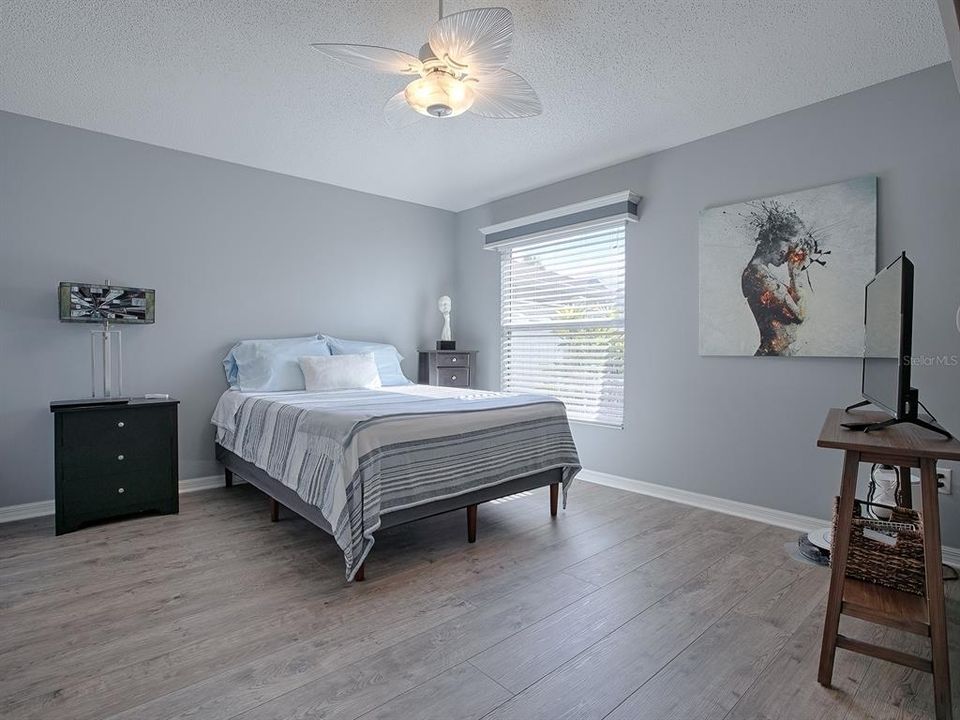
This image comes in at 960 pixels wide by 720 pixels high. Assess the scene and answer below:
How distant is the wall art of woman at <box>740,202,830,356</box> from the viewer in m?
2.93

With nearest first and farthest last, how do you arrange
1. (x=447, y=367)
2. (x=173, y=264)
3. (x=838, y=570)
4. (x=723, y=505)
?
(x=838, y=570) < (x=723, y=505) < (x=173, y=264) < (x=447, y=367)

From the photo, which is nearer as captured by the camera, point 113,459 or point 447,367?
point 113,459

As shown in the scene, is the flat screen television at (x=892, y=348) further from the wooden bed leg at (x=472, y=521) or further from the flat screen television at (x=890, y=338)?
the wooden bed leg at (x=472, y=521)

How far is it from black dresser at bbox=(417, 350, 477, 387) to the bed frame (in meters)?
1.81

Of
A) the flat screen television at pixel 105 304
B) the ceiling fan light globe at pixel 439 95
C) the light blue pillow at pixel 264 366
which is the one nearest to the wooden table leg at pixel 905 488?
the ceiling fan light globe at pixel 439 95

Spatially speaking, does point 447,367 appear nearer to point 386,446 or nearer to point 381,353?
point 381,353

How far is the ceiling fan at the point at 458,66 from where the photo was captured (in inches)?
72.3

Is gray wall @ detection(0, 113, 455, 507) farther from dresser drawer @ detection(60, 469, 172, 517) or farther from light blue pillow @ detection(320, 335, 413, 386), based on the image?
dresser drawer @ detection(60, 469, 172, 517)

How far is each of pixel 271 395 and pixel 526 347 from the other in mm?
2221

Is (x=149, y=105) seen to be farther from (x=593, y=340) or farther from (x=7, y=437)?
(x=593, y=340)

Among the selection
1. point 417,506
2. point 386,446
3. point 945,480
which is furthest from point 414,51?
point 945,480

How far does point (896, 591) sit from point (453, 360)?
354 cm

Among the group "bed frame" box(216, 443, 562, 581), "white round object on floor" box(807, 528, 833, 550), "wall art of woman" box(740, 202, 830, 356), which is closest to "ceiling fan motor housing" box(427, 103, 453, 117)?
"bed frame" box(216, 443, 562, 581)

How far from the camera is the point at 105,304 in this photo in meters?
3.12
